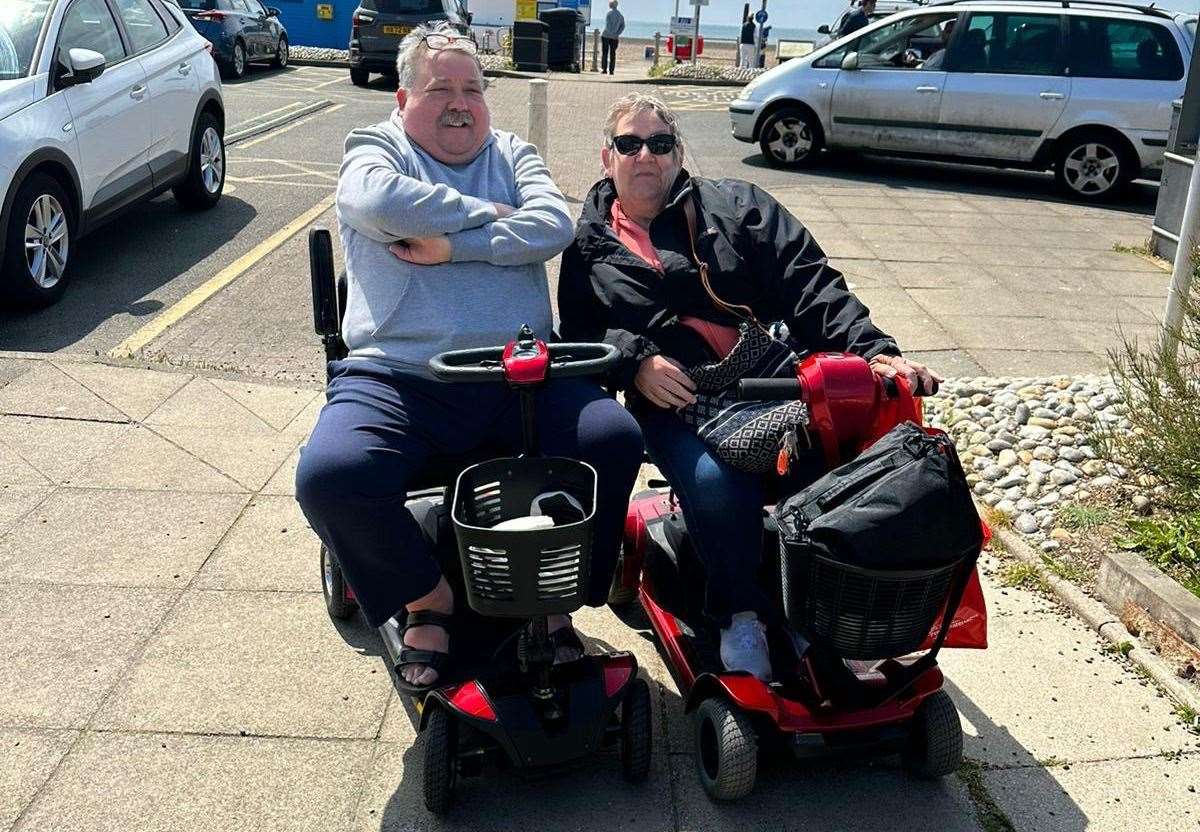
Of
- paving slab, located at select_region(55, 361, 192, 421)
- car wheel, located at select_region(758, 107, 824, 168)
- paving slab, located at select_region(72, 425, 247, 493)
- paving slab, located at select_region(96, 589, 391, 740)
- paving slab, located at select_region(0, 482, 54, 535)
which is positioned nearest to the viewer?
paving slab, located at select_region(96, 589, 391, 740)

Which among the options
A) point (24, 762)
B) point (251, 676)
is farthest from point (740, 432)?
point (24, 762)

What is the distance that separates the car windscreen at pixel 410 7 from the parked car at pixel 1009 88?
873cm

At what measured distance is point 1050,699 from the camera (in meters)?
3.27

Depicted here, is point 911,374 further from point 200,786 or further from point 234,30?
point 234,30

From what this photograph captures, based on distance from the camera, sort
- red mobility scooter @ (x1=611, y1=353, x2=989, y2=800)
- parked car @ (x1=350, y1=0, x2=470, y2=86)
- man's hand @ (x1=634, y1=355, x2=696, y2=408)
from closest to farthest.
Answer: red mobility scooter @ (x1=611, y1=353, x2=989, y2=800) < man's hand @ (x1=634, y1=355, x2=696, y2=408) < parked car @ (x1=350, y1=0, x2=470, y2=86)

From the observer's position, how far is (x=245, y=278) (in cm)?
727

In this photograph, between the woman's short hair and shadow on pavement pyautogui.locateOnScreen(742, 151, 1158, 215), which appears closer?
the woman's short hair

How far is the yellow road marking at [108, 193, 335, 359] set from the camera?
595 centimetres

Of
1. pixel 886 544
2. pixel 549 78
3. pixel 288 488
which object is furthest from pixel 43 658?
pixel 549 78

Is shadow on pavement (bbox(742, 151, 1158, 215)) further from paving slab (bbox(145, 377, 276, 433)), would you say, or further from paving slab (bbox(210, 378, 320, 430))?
paving slab (bbox(145, 377, 276, 433))

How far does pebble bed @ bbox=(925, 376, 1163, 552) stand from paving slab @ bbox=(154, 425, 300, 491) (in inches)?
106

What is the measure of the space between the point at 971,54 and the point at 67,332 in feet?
28.3

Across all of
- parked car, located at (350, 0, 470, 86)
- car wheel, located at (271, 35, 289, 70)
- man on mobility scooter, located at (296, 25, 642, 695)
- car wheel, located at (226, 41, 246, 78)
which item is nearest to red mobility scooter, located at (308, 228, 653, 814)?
man on mobility scooter, located at (296, 25, 642, 695)

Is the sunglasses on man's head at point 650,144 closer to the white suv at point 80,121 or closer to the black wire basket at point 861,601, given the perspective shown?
the black wire basket at point 861,601
